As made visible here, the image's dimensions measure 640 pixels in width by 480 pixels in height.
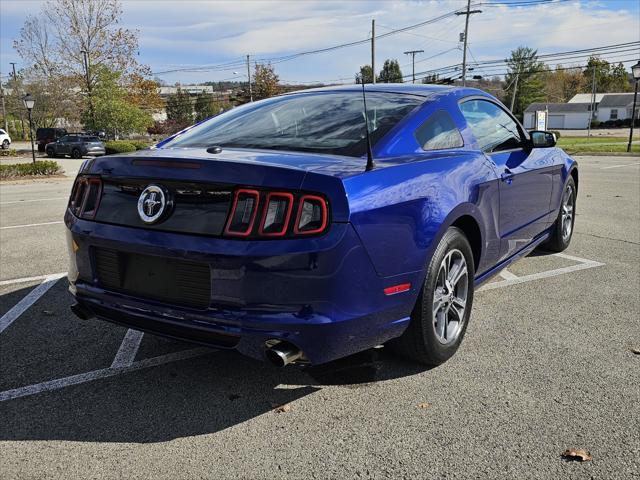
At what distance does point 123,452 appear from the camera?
2.40 metres

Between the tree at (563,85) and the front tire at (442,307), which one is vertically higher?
the tree at (563,85)

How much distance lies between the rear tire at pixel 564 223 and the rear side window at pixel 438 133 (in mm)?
2328

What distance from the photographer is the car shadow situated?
2.58 metres

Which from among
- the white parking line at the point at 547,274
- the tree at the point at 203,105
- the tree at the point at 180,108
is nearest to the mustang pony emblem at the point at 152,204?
the white parking line at the point at 547,274

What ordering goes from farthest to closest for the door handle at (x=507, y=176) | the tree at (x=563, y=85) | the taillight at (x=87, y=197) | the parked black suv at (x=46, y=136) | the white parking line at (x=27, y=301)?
the tree at (x=563, y=85) < the parked black suv at (x=46, y=136) < the white parking line at (x=27, y=301) < the door handle at (x=507, y=176) < the taillight at (x=87, y=197)

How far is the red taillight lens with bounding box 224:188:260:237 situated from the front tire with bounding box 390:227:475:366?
3.33 feet

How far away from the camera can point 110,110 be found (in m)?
38.6

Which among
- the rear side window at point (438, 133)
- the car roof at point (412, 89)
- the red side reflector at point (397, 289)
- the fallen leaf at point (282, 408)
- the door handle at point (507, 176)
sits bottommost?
the fallen leaf at point (282, 408)

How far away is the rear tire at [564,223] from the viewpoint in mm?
5500

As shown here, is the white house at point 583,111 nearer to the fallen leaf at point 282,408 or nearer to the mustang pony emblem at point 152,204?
the fallen leaf at point 282,408

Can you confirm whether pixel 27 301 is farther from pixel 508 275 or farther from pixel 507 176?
pixel 508 275

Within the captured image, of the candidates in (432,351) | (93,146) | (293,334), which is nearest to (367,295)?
(293,334)

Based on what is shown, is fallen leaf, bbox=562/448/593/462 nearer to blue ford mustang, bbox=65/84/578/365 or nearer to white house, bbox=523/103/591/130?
blue ford mustang, bbox=65/84/578/365

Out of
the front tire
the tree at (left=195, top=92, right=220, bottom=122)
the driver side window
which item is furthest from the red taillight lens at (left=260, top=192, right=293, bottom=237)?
A: the tree at (left=195, top=92, right=220, bottom=122)
